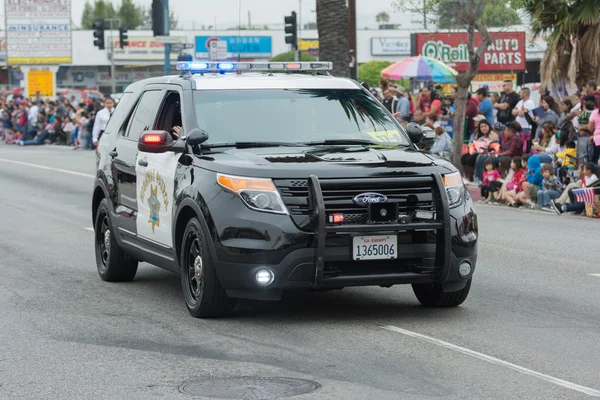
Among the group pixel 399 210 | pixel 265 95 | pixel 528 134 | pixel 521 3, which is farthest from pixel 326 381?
pixel 521 3

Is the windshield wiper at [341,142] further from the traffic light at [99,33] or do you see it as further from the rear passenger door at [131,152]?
the traffic light at [99,33]

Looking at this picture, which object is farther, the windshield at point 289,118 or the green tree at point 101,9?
the green tree at point 101,9

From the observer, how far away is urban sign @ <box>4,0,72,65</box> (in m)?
64.6

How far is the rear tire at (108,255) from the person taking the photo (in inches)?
442

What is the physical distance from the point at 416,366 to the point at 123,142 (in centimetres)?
464

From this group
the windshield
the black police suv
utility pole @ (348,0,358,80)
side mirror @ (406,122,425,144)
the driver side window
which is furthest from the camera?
utility pole @ (348,0,358,80)

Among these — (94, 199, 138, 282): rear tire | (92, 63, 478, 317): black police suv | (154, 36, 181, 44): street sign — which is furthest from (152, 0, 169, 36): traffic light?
(92, 63, 478, 317): black police suv

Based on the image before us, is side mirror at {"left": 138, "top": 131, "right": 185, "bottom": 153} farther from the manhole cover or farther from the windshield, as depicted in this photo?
the manhole cover

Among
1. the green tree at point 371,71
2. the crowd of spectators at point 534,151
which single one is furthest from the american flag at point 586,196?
the green tree at point 371,71

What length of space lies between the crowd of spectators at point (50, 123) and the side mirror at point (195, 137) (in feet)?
105

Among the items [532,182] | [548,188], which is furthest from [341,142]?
[532,182]

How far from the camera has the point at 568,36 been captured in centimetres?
2778

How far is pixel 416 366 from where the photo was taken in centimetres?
739

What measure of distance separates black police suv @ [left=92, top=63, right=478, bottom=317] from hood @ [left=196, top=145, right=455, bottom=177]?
0.01 meters
